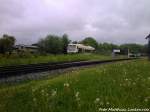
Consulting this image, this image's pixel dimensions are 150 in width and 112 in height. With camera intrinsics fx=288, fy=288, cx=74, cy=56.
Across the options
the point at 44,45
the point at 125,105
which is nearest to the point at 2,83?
the point at 125,105

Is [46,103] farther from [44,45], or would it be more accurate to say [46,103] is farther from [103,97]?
[44,45]

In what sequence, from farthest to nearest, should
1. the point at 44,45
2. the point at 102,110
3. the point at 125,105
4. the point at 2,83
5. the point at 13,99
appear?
the point at 44,45, the point at 2,83, the point at 13,99, the point at 125,105, the point at 102,110

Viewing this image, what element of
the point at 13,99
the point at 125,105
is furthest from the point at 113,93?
the point at 13,99

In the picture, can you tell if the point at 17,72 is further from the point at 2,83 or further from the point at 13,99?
the point at 13,99

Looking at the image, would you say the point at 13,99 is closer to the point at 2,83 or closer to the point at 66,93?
the point at 66,93

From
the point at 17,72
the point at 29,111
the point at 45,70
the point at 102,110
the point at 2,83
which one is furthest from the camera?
the point at 45,70

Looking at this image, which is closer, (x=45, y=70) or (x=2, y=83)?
(x=2, y=83)

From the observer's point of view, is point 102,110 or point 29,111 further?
point 29,111

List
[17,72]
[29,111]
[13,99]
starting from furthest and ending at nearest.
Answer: [17,72] < [13,99] < [29,111]

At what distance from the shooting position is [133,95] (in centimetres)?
781

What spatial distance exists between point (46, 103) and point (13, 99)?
7.86 ft

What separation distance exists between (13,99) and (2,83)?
865 cm

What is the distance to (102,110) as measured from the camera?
6410 millimetres

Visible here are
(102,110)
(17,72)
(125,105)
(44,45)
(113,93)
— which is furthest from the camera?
(44,45)
